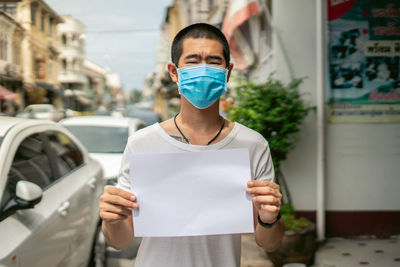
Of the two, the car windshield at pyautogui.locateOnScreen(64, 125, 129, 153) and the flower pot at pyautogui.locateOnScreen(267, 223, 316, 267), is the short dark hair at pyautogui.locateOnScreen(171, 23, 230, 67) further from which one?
the car windshield at pyautogui.locateOnScreen(64, 125, 129, 153)

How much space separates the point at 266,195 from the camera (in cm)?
149

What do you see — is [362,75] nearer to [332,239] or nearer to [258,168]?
[332,239]

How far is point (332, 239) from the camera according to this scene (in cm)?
538

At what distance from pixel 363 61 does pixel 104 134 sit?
4.18m

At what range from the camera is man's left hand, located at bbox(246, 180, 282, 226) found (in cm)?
149

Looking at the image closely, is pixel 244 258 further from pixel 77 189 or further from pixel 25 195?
pixel 25 195

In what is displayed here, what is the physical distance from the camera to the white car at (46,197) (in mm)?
2572

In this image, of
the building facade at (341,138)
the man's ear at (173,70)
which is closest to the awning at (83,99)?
the building facade at (341,138)

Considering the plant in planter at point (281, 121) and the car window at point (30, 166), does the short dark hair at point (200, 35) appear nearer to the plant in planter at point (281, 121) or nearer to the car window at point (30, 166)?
the car window at point (30, 166)

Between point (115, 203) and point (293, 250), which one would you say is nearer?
point (115, 203)

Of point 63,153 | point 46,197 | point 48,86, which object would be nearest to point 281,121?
point 63,153

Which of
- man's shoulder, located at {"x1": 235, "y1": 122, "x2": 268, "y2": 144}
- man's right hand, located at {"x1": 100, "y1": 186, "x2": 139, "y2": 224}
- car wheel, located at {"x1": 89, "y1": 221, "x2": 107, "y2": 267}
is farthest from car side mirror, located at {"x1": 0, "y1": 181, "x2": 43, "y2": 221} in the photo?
car wheel, located at {"x1": 89, "y1": 221, "x2": 107, "y2": 267}

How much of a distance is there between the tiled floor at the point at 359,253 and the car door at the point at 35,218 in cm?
287

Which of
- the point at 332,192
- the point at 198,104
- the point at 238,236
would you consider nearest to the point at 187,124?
the point at 198,104
